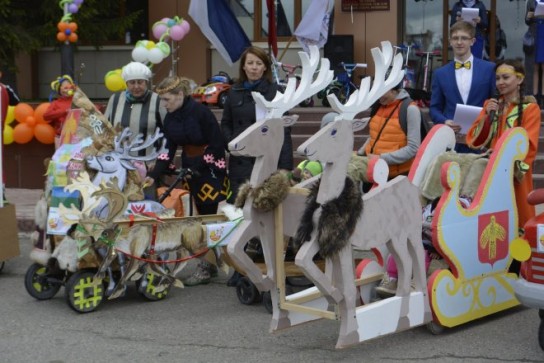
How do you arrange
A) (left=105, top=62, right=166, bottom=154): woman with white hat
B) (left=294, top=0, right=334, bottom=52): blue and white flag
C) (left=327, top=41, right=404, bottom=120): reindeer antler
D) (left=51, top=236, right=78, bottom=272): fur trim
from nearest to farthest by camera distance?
(left=327, top=41, right=404, bottom=120): reindeer antler, (left=51, top=236, right=78, bottom=272): fur trim, (left=105, top=62, right=166, bottom=154): woman with white hat, (left=294, top=0, right=334, bottom=52): blue and white flag

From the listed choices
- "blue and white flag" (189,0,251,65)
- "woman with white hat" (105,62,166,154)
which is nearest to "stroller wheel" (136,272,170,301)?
"woman with white hat" (105,62,166,154)

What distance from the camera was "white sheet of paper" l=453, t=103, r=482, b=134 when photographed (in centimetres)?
732

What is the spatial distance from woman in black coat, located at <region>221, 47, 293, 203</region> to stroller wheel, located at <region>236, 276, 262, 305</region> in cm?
74

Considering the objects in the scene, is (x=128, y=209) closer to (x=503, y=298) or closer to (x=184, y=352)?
(x=184, y=352)

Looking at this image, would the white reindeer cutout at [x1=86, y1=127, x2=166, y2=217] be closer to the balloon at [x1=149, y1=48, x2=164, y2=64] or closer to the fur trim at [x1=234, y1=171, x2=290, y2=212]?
the fur trim at [x1=234, y1=171, x2=290, y2=212]

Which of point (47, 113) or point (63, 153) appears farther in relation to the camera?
point (47, 113)

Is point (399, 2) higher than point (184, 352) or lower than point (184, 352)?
higher

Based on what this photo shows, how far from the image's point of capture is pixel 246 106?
762 centimetres

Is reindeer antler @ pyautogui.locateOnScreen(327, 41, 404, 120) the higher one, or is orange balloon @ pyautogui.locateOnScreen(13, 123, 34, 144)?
reindeer antler @ pyautogui.locateOnScreen(327, 41, 404, 120)

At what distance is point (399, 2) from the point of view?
17047 millimetres

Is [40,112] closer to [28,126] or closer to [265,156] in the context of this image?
[28,126]

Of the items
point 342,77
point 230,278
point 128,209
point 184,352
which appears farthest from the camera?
point 342,77

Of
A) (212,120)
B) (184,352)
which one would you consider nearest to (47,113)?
(212,120)

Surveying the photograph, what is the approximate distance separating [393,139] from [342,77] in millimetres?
8373
